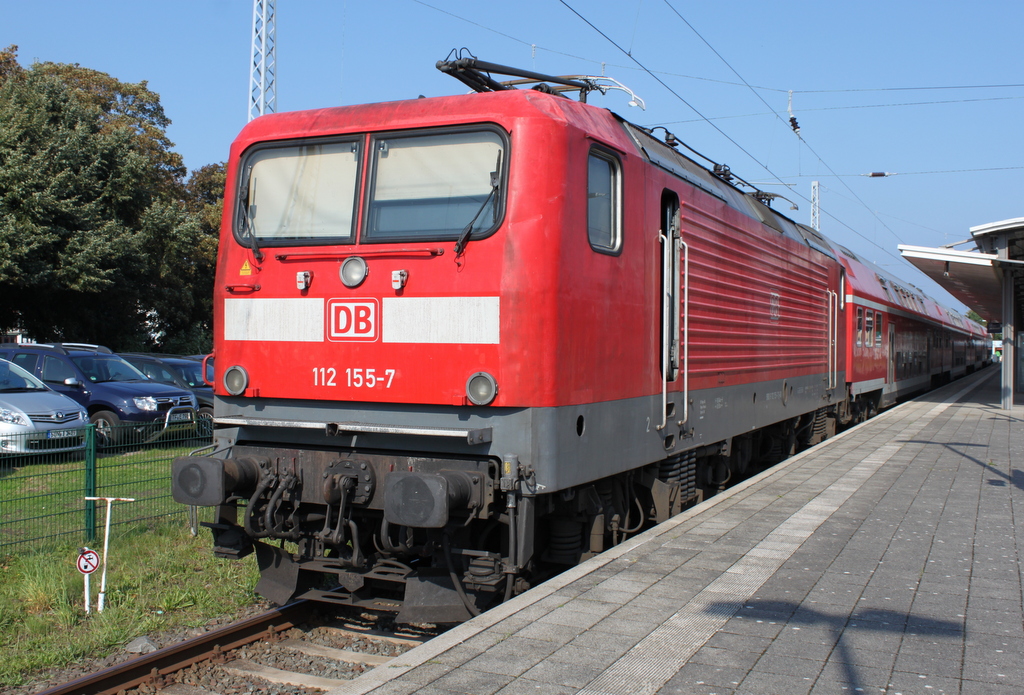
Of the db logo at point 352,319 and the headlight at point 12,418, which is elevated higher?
the db logo at point 352,319

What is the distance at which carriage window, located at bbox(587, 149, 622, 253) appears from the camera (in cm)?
585

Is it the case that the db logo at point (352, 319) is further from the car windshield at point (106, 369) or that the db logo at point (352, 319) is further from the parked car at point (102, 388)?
the car windshield at point (106, 369)

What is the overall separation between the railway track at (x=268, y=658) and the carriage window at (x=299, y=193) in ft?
8.55

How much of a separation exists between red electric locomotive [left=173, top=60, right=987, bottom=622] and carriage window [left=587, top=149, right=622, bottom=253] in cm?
2

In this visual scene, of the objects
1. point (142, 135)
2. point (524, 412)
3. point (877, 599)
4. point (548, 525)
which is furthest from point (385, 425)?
point (142, 135)

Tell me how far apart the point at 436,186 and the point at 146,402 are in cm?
1020

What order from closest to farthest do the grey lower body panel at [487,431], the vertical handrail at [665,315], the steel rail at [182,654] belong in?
the steel rail at [182,654] → the grey lower body panel at [487,431] → the vertical handrail at [665,315]

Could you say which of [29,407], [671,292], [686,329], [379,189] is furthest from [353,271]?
[29,407]

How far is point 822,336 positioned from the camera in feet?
45.0

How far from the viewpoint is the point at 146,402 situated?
1409 centimetres

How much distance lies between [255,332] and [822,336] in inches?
398

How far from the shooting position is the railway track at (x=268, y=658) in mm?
5070

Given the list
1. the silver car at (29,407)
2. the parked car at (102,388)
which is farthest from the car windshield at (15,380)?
the parked car at (102,388)

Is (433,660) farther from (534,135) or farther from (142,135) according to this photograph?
(142,135)
